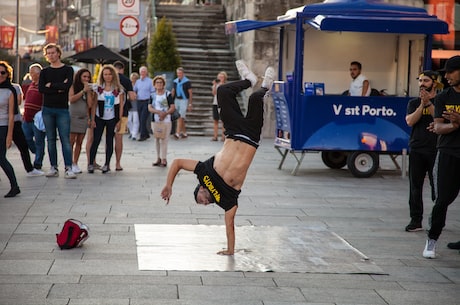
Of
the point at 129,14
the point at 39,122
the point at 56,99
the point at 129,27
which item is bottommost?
the point at 39,122

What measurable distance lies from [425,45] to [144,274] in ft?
31.3

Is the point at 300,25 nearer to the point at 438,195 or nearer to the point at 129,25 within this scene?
the point at 438,195

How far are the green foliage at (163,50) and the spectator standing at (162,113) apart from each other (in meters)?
10.0

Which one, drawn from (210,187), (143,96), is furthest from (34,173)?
(143,96)

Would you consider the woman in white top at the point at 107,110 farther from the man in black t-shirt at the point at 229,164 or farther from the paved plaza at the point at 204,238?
the man in black t-shirt at the point at 229,164

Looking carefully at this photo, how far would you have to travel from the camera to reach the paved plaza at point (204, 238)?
6551 mm

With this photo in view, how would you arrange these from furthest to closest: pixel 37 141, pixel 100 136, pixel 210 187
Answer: pixel 100 136 < pixel 37 141 < pixel 210 187

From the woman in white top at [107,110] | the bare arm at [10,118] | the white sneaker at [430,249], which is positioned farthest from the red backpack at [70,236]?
the woman in white top at [107,110]

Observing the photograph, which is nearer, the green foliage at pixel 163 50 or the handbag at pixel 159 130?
the handbag at pixel 159 130

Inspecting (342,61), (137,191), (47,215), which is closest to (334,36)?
(342,61)

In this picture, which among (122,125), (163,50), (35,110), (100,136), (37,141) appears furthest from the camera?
(163,50)

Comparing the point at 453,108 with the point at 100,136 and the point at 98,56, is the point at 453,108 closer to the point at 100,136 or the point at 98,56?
the point at 100,136

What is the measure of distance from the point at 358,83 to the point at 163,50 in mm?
11933

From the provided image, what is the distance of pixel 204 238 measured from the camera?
8789 mm
